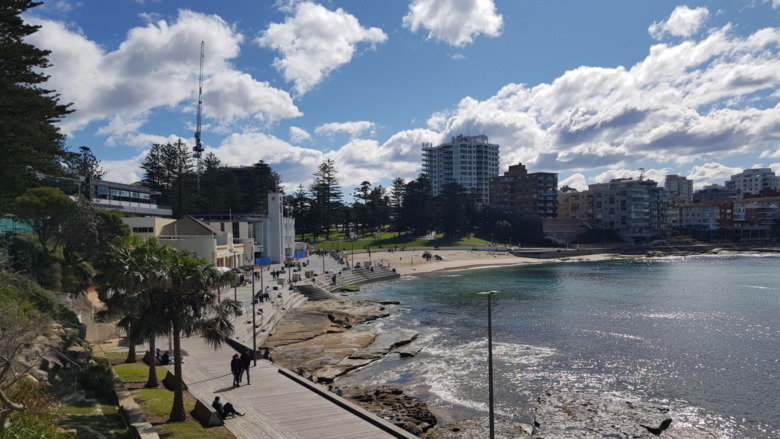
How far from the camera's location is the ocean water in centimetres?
2794

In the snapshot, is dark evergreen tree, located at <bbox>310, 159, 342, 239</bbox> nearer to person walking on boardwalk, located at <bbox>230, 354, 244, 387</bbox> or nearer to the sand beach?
the sand beach

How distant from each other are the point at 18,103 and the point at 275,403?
979 inches

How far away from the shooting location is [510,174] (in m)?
177

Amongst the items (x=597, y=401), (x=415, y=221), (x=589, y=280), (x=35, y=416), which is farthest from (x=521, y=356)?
(x=415, y=221)

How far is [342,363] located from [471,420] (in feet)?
40.7

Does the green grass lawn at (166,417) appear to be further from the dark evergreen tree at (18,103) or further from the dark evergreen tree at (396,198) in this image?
the dark evergreen tree at (396,198)

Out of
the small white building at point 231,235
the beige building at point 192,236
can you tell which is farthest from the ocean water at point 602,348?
the small white building at point 231,235

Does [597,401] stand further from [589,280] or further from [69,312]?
[589,280]

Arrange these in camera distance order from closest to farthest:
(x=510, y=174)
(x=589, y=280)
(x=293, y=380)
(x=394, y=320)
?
(x=293, y=380) → (x=394, y=320) → (x=589, y=280) → (x=510, y=174)

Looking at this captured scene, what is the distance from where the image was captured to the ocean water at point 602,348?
2794 cm

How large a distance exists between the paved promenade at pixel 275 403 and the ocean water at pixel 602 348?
21.4 ft

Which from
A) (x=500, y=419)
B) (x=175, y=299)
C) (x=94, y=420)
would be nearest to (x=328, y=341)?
(x=500, y=419)

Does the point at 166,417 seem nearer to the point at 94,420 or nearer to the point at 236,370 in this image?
the point at 94,420

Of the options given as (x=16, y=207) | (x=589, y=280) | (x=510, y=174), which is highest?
(x=510, y=174)
